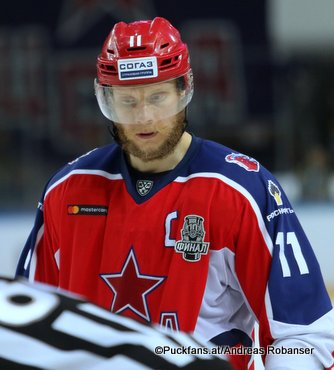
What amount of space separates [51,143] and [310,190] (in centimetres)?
168

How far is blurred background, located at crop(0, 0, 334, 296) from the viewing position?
235 inches

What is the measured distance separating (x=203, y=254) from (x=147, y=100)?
0.30 m

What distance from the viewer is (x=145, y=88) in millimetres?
1748

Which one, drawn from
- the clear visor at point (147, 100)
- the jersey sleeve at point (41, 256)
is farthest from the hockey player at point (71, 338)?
the jersey sleeve at point (41, 256)

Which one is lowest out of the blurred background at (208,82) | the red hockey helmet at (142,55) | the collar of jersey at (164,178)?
the blurred background at (208,82)

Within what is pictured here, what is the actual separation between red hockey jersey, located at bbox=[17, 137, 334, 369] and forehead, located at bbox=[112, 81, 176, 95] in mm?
128

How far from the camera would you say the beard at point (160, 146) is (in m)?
1.77

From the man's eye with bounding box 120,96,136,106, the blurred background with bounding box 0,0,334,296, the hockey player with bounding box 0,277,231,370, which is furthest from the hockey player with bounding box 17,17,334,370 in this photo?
the blurred background with bounding box 0,0,334,296

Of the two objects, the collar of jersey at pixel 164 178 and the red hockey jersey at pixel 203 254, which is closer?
the red hockey jersey at pixel 203 254

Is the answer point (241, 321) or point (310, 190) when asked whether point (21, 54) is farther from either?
point (241, 321)

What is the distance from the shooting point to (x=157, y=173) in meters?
1.80

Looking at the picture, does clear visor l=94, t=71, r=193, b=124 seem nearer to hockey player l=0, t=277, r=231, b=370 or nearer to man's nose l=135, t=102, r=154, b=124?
man's nose l=135, t=102, r=154, b=124

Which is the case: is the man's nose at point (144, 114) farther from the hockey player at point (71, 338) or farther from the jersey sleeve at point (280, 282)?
the hockey player at point (71, 338)

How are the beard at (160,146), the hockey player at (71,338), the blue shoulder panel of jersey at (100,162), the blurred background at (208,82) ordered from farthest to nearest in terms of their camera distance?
the blurred background at (208,82)
the blue shoulder panel of jersey at (100,162)
the beard at (160,146)
the hockey player at (71,338)
